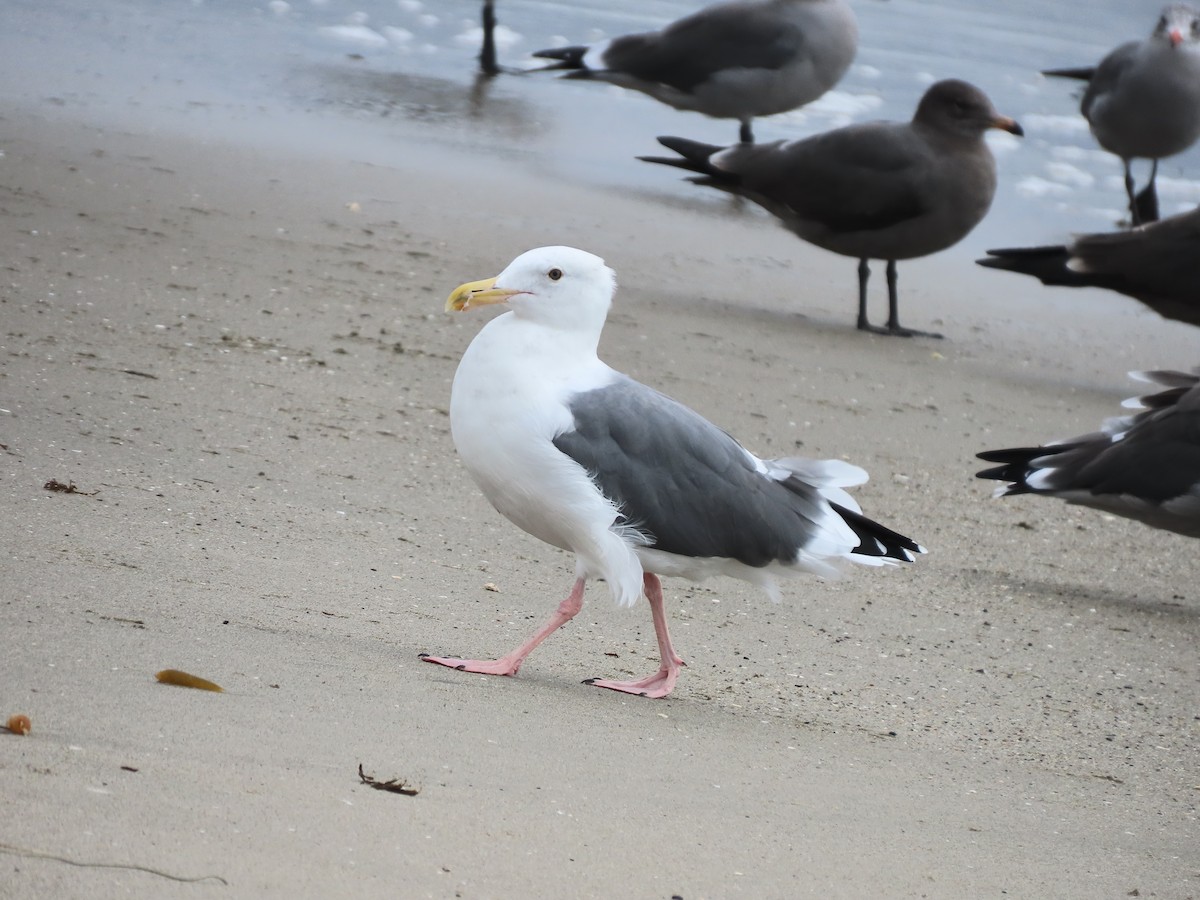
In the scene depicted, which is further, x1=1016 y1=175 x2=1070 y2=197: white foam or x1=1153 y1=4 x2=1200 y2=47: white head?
x1=1016 y1=175 x2=1070 y2=197: white foam

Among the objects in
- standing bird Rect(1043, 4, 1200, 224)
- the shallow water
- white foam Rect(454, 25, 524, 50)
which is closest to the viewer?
the shallow water

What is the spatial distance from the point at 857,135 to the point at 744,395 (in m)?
3.20

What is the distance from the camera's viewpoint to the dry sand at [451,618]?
9.93 ft

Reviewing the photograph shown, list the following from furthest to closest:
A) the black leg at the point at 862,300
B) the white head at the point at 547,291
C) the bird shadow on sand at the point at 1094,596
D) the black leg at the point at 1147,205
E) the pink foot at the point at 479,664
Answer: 1. the black leg at the point at 1147,205
2. the black leg at the point at 862,300
3. the bird shadow on sand at the point at 1094,596
4. the white head at the point at 547,291
5. the pink foot at the point at 479,664

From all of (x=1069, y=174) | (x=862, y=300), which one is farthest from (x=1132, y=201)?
(x=862, y=300)

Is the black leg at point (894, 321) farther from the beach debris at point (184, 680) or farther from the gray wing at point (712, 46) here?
the beach debris at point (184, 680)

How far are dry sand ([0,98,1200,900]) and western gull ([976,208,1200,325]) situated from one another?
574 mm

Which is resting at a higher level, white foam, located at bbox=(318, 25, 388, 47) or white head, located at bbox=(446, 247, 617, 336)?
white head, located at bbox=(446, 247, 617, 336)

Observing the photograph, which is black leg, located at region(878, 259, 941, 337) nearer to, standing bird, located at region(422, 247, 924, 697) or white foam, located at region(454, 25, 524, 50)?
standing bird, located at region(422, 247, 924, 697)

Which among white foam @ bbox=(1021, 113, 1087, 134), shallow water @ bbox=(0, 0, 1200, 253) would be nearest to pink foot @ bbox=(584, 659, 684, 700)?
shallow water @ bbox=(0, 0, 1200, 253)

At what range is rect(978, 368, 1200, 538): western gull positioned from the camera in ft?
20.4

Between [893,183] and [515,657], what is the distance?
6462 mm

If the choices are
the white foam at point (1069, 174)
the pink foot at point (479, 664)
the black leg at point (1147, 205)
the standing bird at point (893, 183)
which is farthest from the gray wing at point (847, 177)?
the pink foot at point (479, 664)

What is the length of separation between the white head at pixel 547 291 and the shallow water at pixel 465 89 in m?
7.29
